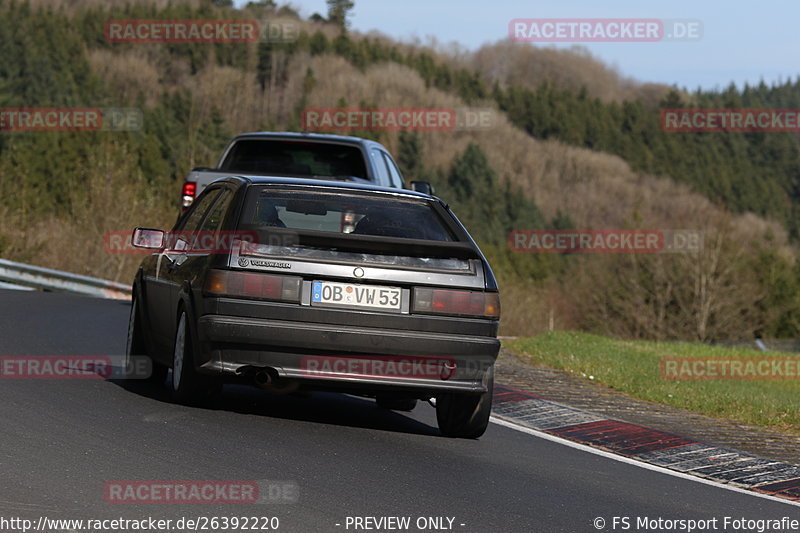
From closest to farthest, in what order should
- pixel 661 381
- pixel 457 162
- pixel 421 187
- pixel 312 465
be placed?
pixel 312 465 → pixel 661 381 → pixel 421 187 → pixel 457 162

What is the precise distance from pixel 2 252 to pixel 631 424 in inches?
964

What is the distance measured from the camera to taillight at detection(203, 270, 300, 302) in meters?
7.47

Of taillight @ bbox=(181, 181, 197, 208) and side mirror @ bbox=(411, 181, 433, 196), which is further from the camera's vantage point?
taillight @ bbox=(181, 181, 197, 208)

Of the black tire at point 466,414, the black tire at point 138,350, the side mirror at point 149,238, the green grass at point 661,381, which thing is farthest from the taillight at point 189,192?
the black tire at point 466,414

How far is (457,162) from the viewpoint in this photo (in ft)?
471

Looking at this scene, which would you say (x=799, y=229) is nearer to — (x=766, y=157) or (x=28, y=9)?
(x=766, y=157)

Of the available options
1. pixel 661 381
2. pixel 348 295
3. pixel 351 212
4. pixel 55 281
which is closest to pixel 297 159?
pixel 661 381

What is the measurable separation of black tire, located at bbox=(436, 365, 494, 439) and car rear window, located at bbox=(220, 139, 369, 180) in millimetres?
6680

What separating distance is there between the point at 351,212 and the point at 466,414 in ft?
5.02

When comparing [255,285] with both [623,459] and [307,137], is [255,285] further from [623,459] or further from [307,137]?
[307,137]

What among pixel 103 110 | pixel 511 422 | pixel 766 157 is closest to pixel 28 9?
pixel 103 110

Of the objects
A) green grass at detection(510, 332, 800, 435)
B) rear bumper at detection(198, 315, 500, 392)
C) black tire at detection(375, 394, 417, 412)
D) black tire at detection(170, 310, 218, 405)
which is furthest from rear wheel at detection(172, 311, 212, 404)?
green grass at detection(510, 332, 800, 435)

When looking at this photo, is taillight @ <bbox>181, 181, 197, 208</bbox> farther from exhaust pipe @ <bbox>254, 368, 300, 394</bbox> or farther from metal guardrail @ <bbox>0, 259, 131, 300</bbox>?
exhaust pipe @ <bbox>254, 368, 300, 394</bbox>

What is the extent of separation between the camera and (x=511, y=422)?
368 inches
